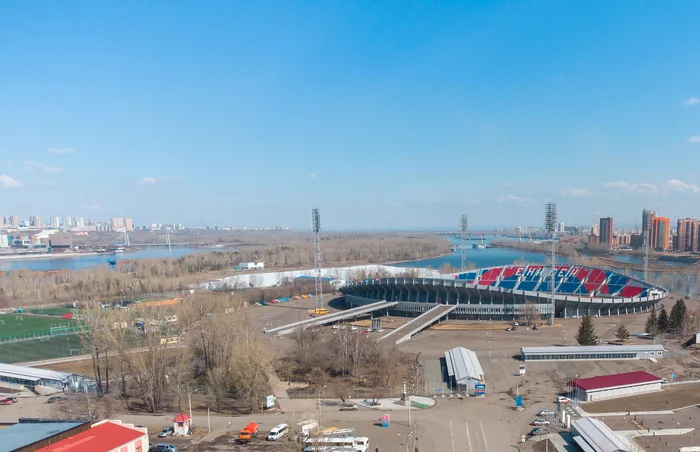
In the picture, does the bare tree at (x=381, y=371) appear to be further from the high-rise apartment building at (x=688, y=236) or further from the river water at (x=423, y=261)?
the high-rise apartment building at (x=688, y=236)

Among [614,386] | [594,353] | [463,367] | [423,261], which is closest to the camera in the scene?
[614,386]

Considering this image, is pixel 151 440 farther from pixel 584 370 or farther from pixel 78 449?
pixel 584 370

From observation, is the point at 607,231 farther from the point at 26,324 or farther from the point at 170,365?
the point at 26,324

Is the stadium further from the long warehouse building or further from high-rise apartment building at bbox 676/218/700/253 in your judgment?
high-rise apartment building at bbox 676/218/700/253

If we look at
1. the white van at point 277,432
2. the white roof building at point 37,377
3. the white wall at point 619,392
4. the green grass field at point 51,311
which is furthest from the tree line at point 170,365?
the green grass field at point 51,311

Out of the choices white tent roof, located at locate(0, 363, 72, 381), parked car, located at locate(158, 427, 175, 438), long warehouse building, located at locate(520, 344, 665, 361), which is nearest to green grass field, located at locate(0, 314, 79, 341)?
white tent roof, located at locate(0, 363, 72, 381)

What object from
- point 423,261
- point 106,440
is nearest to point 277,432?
point 106,440
